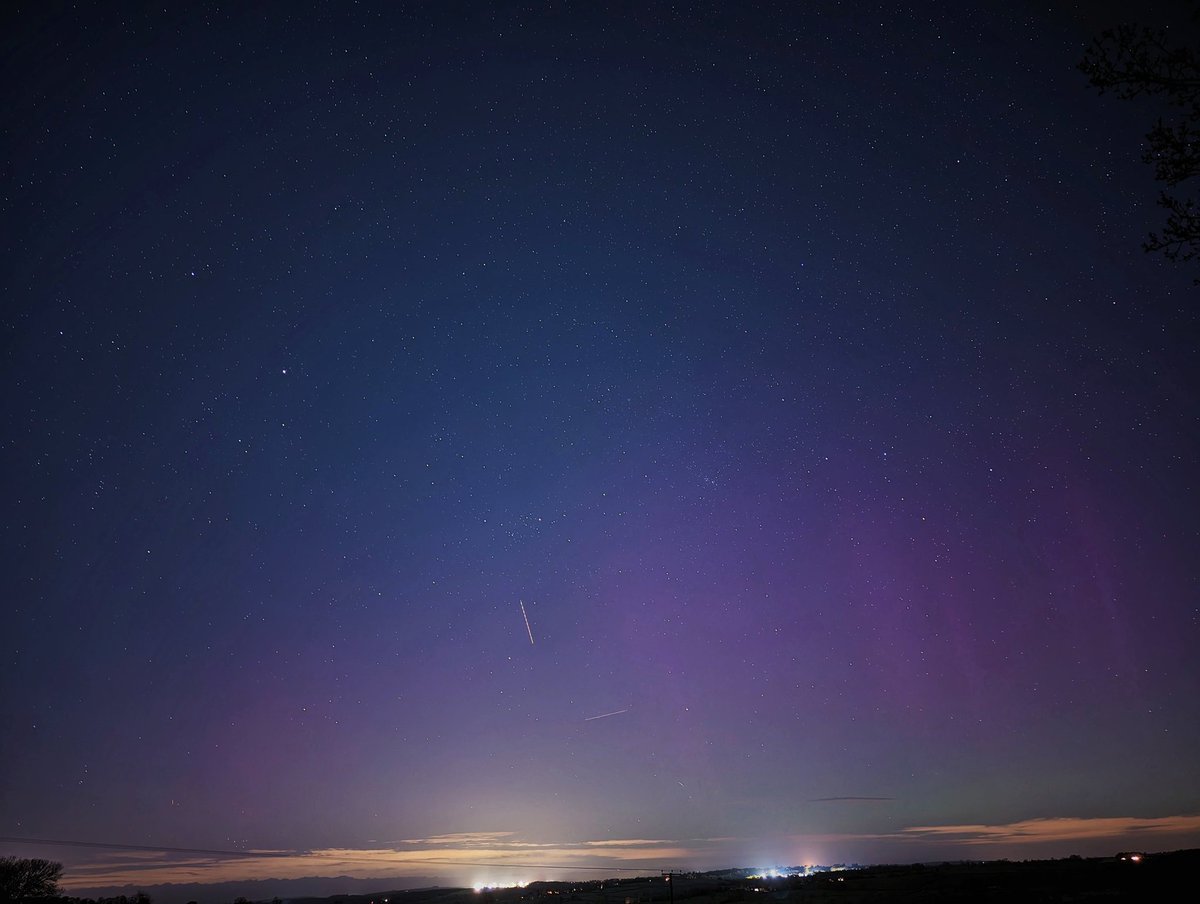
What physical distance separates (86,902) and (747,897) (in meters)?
66.2

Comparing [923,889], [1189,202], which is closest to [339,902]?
[923,889]

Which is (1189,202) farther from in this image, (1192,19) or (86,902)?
(86,902)

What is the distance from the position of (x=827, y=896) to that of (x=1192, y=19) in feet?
273

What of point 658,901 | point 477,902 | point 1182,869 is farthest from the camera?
point 477,902

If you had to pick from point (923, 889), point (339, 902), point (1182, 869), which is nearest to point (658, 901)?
point (923, 889)

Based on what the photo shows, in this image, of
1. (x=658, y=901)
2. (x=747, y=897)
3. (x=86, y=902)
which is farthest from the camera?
(x=658, y=901)

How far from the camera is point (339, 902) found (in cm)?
15075

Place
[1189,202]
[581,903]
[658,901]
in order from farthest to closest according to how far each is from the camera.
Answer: [581,903] → [658,901] → [1189,202]

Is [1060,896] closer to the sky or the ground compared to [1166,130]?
closer to the ground

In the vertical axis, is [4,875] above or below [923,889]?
above

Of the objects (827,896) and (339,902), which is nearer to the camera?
(827,896)

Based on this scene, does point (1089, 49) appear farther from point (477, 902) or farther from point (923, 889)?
point (477, 902)

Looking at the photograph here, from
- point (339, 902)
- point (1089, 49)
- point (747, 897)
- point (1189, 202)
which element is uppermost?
point (1089, 49)

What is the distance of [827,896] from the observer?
73062 millimetres
